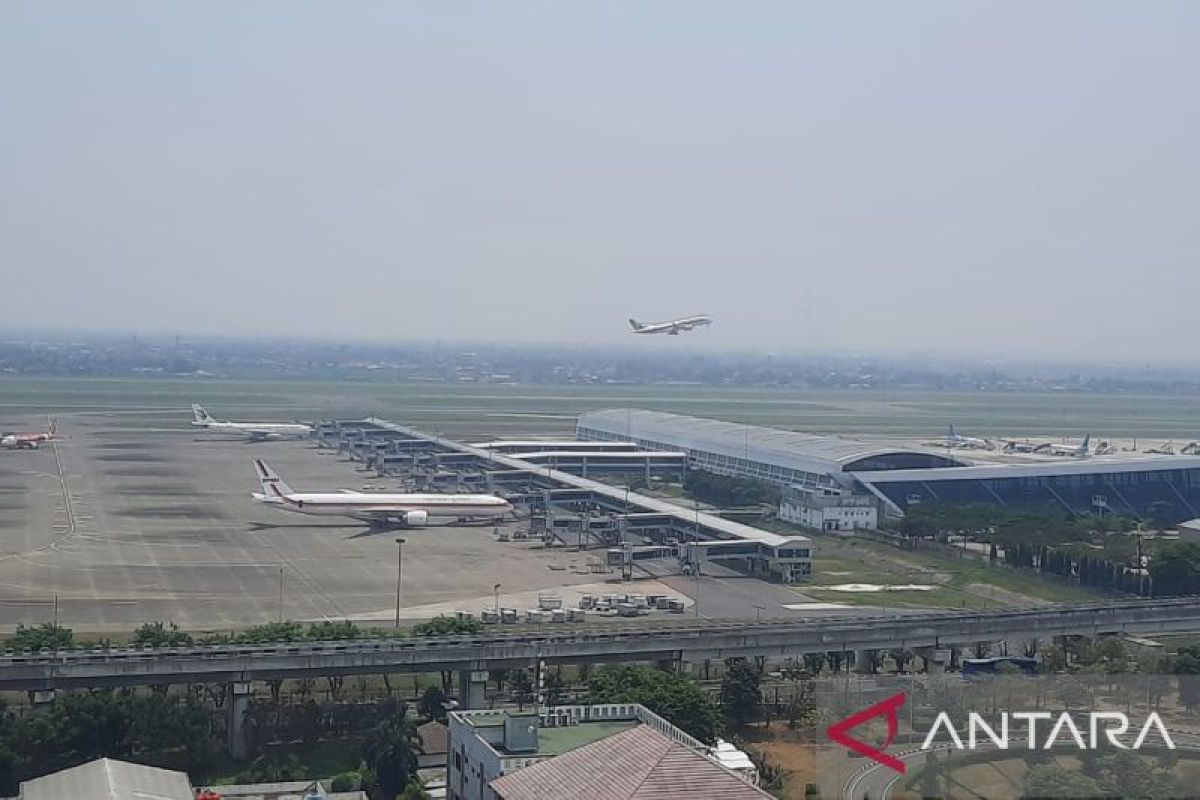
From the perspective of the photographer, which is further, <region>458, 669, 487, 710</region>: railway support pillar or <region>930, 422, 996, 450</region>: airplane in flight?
<region>930, 422, 996, 450</region>: airplane in flight

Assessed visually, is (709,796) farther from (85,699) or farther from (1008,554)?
(1008,554)

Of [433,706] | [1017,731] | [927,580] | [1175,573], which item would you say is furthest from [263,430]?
[1017,731]

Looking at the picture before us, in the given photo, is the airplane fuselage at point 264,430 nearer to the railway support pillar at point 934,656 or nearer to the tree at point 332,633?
the tree at point 332,633

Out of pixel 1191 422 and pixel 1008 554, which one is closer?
pixel 1008 554

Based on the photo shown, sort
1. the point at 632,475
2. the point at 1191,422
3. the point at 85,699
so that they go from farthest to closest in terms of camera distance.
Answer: the point at 1191,422
the point at 632,475
the point at 85,699

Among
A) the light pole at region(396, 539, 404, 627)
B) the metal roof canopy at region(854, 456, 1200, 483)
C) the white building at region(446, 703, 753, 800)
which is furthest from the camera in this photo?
the metal roof canopy at region(854, 456, 1200, 483)

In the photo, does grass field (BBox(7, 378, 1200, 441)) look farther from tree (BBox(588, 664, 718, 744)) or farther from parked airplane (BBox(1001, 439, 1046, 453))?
tree (BBox(588, 664, 718, 744))

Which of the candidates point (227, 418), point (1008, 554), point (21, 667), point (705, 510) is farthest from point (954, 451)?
point (21, 667)

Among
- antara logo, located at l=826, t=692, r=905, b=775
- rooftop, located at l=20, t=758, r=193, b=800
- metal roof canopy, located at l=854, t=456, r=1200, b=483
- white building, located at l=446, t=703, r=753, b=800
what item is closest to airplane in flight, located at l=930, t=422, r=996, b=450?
metal roof canopy, located at l=854, t=456, r=1200, b=483
